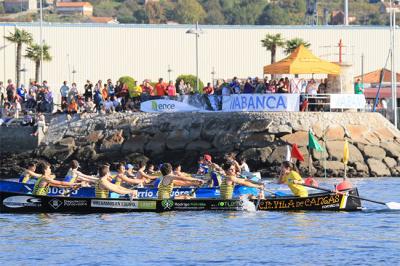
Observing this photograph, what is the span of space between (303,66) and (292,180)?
17.9 meters

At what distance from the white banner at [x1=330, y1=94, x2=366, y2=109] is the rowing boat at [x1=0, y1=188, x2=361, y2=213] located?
609 inches

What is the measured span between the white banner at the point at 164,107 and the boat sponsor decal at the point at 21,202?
16.5 meters

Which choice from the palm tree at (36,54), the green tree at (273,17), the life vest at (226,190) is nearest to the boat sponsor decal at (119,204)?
the life vest at (226,190)

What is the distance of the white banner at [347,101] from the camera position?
160ft

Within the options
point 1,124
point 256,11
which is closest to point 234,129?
point 1,124

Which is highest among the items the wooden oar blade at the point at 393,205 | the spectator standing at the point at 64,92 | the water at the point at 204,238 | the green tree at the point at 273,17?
the green tree at the point at 273,17

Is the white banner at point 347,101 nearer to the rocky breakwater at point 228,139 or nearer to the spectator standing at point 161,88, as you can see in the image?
the rocky breakwater at point 228,139

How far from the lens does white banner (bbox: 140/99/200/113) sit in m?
50.0

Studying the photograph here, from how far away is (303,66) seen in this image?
50.4 m

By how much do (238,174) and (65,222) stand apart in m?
6.03

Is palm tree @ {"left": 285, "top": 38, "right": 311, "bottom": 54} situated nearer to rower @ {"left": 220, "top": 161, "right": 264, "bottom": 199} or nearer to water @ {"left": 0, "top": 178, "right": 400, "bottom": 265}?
water @ {"left": 0, "top": 178, "right": 400, "bottom": 265}

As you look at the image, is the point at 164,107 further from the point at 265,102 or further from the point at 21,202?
the point at 21,202

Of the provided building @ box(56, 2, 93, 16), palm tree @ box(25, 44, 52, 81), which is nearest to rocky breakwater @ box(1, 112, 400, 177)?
palm tree @ box(25, 44, 52, 81)

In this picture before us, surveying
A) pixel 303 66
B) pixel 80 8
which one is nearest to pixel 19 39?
pixel 303 66
